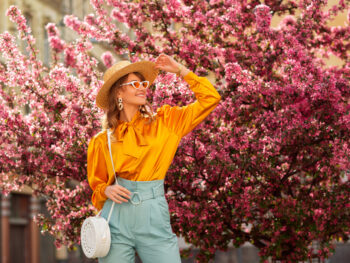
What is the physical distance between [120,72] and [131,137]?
421 millimetres

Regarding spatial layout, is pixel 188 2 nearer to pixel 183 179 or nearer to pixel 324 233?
pixel 183 179

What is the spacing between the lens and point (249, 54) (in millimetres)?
6863

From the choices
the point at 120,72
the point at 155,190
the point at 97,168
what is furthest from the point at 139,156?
the point at 120,72

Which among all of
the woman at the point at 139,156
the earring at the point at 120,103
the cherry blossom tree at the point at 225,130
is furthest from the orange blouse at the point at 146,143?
the cherry blossom tree at the point at 225,130

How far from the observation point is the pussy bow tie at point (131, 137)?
12.1ft

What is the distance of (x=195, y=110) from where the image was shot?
151 inches

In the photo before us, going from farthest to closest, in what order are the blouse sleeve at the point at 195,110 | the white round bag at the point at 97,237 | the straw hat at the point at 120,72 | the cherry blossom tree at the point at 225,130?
1. the cherry blossom tree at the point at 225,130
2. the straw hat at the point at 120,72
3. the blouse sleeve at the point at 195,110
4. the white round bag at the point at 97,237

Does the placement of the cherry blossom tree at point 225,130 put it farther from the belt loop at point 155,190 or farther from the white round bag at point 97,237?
the white round bag at point 97,237

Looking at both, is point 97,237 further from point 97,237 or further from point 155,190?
point 155,190

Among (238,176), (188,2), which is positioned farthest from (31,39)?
(238,176)

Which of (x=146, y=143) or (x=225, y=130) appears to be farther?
(x=225, y=130)

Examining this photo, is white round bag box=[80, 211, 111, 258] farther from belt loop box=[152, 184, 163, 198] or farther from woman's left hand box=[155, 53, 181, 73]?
woman's left hand box=[155, 53, 181, 73]

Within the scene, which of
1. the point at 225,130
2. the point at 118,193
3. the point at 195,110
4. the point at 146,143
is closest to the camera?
the point at 118,193

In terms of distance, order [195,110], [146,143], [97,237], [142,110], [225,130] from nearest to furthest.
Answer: [97,237] → [146,143] → [195,110] → [142,110] → [225,130]
